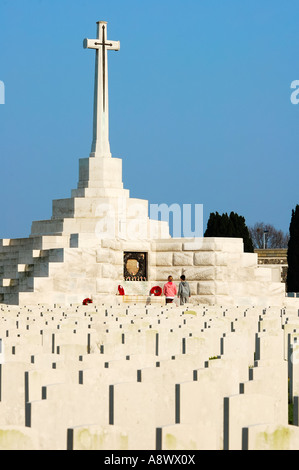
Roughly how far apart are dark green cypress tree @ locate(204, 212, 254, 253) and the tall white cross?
1168 cm

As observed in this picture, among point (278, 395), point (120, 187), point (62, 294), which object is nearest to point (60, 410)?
point (278, 395)

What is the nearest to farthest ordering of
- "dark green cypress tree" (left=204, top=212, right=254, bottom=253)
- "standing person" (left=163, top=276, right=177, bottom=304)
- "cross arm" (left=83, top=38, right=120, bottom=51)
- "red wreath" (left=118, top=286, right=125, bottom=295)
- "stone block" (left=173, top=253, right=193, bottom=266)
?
"standing person" (left=163, top=276, right=177, bottom=304)
"red wreath" (left=118, top=286, right=125, bottom=295)
"stone block" (left=173, top=253, right=193, bottom=266)
"cross arm" (left=83, top=38, right=120, bottom=51)
"dark green cypress tree" (left=204, top=212, right=254, bottom=253)

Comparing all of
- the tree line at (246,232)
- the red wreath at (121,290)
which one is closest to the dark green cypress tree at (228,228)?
the tree line at (246,232)

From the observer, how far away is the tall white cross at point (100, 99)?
28.3 m

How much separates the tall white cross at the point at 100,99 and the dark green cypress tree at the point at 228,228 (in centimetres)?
1168

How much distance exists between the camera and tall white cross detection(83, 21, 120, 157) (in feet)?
92.9

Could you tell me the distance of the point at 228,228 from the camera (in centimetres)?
3962

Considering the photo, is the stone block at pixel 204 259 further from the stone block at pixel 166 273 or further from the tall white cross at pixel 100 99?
the tall white cross at pixel 100 99

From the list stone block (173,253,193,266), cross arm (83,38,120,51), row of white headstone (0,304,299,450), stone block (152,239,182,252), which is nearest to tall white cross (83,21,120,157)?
cross arm (83,38,120,51)

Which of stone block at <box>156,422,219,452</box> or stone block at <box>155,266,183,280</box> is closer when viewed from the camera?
stone block at <box>156,422,219,452</box>

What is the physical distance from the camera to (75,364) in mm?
6855

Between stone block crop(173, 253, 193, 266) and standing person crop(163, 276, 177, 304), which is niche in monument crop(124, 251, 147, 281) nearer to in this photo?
stone block crop(173, 253, 193, 266)

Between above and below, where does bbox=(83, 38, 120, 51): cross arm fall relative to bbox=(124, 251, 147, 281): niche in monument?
above

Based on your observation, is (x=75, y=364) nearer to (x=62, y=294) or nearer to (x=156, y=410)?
(x=156, y=410)
